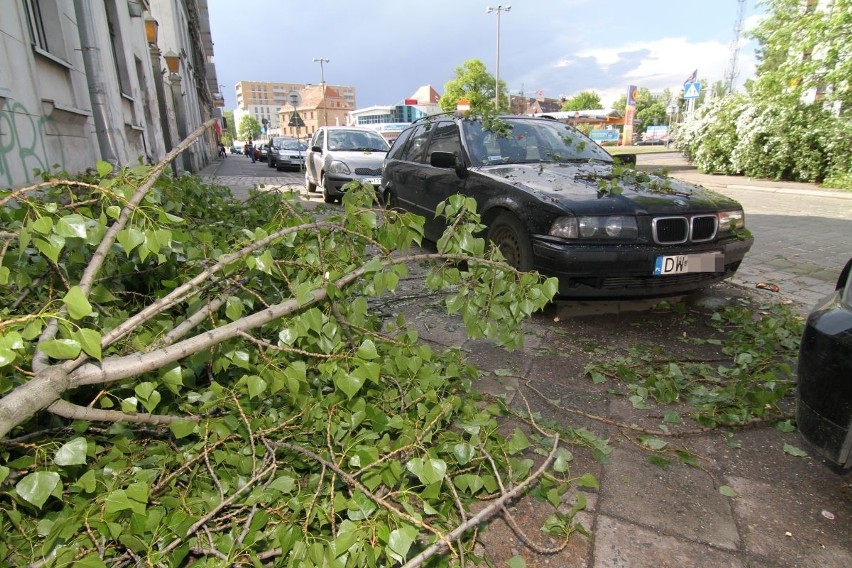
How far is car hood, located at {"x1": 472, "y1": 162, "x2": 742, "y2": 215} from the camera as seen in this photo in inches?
138

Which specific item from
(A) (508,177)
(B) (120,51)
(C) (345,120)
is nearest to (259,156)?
(B) (120,51)

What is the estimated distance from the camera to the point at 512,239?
3.99 meters

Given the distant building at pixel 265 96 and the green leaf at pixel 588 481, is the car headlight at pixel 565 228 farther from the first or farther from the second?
the distant building at pixel 265 96

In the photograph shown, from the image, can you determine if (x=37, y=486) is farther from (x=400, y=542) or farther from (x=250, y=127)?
(x=250, y=127)

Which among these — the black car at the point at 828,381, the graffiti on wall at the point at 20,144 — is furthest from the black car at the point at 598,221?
the graffiti on wall at the point at 20,144

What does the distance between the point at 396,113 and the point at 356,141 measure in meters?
52.2

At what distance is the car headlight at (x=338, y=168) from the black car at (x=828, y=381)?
949 centimetres

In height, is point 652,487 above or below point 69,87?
below

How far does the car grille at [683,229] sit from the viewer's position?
346 centimetres

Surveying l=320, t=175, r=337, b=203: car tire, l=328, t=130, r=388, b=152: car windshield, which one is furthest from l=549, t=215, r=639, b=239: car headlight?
l=328, t=130, r=388, b=152: car windshield

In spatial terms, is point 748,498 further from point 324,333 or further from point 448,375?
point 324,333

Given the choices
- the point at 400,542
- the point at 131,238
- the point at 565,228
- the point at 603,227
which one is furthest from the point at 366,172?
the point at 400,542

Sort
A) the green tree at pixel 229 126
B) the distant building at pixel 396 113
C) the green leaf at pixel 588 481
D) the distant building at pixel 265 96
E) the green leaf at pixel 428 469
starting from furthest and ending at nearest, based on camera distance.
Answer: the distant building at pixel 265 96
the green tree at pixel 229 126
the distant building at pixel 396 113
the green leaf at pixel 588 481
the green leaf at pixel 428 469

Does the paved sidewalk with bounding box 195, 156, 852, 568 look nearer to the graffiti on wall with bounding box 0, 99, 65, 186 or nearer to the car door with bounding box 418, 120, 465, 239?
the car door with bounding box 418, 120, 465, 239
